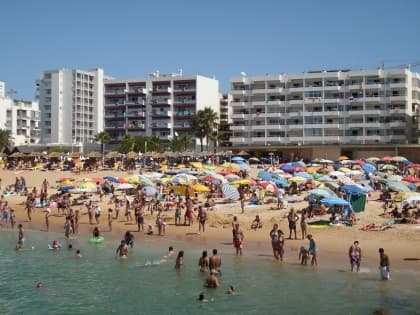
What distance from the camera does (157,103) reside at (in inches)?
3937

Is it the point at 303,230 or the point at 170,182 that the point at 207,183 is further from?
the point at 303,230

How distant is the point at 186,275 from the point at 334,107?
6780 cm

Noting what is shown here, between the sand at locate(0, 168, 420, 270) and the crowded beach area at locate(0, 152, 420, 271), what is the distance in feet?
0.15

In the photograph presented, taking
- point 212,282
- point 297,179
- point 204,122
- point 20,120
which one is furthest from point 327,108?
point 212,282

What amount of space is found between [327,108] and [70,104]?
5106cm

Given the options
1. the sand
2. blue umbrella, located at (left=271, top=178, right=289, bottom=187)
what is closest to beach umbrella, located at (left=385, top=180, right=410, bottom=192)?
the sand

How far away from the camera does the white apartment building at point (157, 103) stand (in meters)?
99.1

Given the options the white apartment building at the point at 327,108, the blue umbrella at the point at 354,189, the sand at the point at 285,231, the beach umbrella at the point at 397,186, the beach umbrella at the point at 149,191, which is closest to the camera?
the sand at the point at 285,231

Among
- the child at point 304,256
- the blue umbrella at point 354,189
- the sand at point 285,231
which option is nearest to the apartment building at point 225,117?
the sand at point 285,231

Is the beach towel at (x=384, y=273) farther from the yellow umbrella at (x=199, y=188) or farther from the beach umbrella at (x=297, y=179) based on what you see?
the beach umbrella at (x=297, y=179)

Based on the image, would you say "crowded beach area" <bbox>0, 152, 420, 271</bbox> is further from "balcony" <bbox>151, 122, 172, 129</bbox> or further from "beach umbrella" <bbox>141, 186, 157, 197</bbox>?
"balcony" <bbox>151, 122, 172, 129</bbox>

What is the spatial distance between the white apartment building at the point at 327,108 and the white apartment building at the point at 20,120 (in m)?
Result: 45.7

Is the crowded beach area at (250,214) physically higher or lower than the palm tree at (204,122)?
lower

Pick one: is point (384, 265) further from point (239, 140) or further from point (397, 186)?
point (239, 140)
